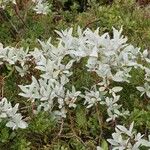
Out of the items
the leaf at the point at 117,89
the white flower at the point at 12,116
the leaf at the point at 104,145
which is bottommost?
the leaf at the point at 104,145

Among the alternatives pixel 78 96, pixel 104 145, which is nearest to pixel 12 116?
pixel 78 96

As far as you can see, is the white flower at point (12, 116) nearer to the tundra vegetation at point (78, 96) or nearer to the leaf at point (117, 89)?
the tundra vegetation at point (78, 96)

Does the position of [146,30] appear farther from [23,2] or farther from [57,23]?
[23,2]

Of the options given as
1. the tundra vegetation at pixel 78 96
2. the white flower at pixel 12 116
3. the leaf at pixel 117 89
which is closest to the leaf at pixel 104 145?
the tundra vegetation at pixel 78 96

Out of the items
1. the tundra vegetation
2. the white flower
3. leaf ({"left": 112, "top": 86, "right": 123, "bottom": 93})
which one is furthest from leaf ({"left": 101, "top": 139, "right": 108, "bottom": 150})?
the white flower

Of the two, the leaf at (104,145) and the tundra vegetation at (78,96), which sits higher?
the tundra vegetation at (78,96)

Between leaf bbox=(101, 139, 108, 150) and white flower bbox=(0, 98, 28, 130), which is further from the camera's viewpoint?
white flower bbox=(0, 98, 28, 130)

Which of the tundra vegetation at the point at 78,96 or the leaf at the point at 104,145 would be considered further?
the tundra vegetation at the point at 78,96

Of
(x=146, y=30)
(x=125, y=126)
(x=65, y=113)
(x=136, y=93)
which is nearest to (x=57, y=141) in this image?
(x=65, y=113)

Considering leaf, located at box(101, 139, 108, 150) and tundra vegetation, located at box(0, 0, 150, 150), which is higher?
tundra vegetation, located at box(0, 0, 150, 150)

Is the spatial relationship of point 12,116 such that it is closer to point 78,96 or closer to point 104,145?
point 78,96

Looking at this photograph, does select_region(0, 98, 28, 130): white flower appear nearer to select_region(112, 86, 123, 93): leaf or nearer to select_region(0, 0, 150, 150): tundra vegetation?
select_region(0, 0, 150, 150): tundra vegetation
